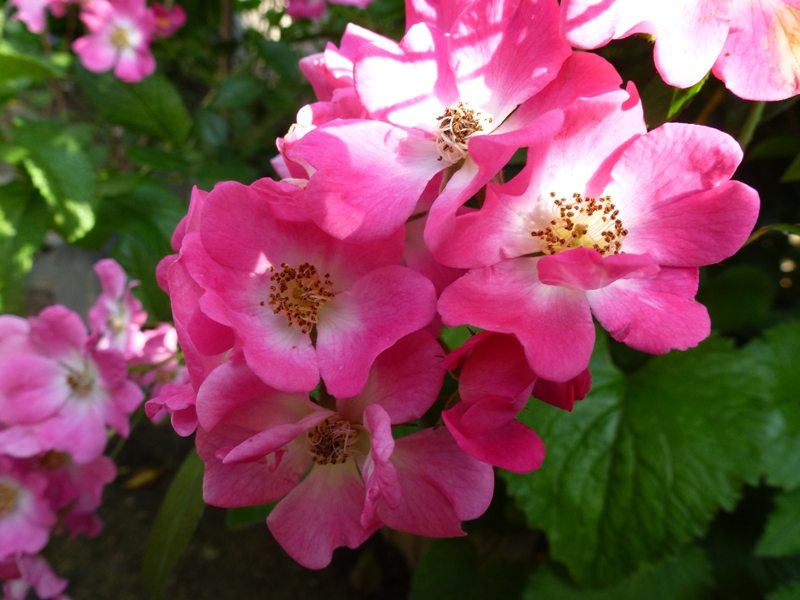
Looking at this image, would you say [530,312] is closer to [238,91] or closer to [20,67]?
[20,67]

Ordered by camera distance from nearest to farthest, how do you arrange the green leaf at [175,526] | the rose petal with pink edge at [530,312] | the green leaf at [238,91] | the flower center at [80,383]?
the rose petal with pink edge at [530,312] → the green leaf at [175,526] → the flower center at [80,383] → the green leaf at [238,91]

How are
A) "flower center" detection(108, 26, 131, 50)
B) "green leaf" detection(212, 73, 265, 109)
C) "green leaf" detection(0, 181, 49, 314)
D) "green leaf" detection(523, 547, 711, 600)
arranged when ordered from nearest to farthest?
"green leaf" detection(523, 547, 711, 600) → "green leaf" detection(0, 181, 49, 314) → "flower center" detection(108, 26, 131, 50) → "green leaf" detection(212, 73, 265, 109)

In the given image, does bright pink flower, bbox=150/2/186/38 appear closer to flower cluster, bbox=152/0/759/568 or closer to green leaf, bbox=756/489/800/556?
flower cluster, bbox=152/0/759/568

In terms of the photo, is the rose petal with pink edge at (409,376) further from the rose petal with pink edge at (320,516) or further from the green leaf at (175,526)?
the green leaf at (175,526)

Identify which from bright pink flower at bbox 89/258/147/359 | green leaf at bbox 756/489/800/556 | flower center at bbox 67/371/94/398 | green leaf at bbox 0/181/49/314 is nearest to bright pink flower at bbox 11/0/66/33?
green leaf at bbox 0/181/49/314

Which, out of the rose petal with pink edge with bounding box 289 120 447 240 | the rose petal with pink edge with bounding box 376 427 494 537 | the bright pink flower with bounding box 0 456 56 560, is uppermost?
the rose petal with pink edge with bounding box 289 120 447 240

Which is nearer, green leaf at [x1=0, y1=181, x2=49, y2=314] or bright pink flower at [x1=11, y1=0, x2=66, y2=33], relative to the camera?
green leaf at [x1=0, y1=181, x2=49, y2=314]

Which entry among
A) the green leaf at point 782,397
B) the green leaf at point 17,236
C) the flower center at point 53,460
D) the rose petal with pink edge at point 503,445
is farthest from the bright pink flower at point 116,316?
the green leaf at point 782,397

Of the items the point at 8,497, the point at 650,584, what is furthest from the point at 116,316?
the point at 650,584
